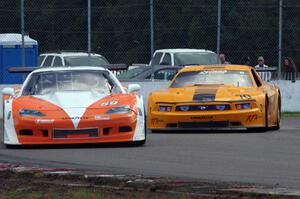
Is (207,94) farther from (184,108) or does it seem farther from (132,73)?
(132,73)

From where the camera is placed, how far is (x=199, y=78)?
59.1 ft

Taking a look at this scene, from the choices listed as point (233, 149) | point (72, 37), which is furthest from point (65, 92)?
point (72, 37)

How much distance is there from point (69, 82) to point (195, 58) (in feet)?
47.9

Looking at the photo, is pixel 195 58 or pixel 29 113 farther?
pixel 195 58

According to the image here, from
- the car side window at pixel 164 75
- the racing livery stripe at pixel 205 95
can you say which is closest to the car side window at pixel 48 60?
the car side window at pixel 164 75

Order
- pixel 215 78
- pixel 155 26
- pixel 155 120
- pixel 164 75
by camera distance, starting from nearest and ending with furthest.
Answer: pixel 155 120 → pixel 215 78 → pixel 155 26 → pixel 164 75

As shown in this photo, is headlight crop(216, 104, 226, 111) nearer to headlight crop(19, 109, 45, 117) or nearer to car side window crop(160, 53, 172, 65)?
headlight crop(19, 109, 45, 117)

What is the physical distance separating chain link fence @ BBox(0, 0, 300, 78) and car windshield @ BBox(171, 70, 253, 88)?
744cm

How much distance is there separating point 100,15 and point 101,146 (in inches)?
486

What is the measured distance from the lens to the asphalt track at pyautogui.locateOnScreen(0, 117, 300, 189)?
10.2 meters

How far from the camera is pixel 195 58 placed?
95.2ft

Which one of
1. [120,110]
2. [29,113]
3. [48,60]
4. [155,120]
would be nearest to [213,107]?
[155,120]

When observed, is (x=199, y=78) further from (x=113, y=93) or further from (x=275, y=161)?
(x=275, y=161)

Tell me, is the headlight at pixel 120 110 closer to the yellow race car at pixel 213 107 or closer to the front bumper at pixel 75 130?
the front bumper at pixel 75 130
